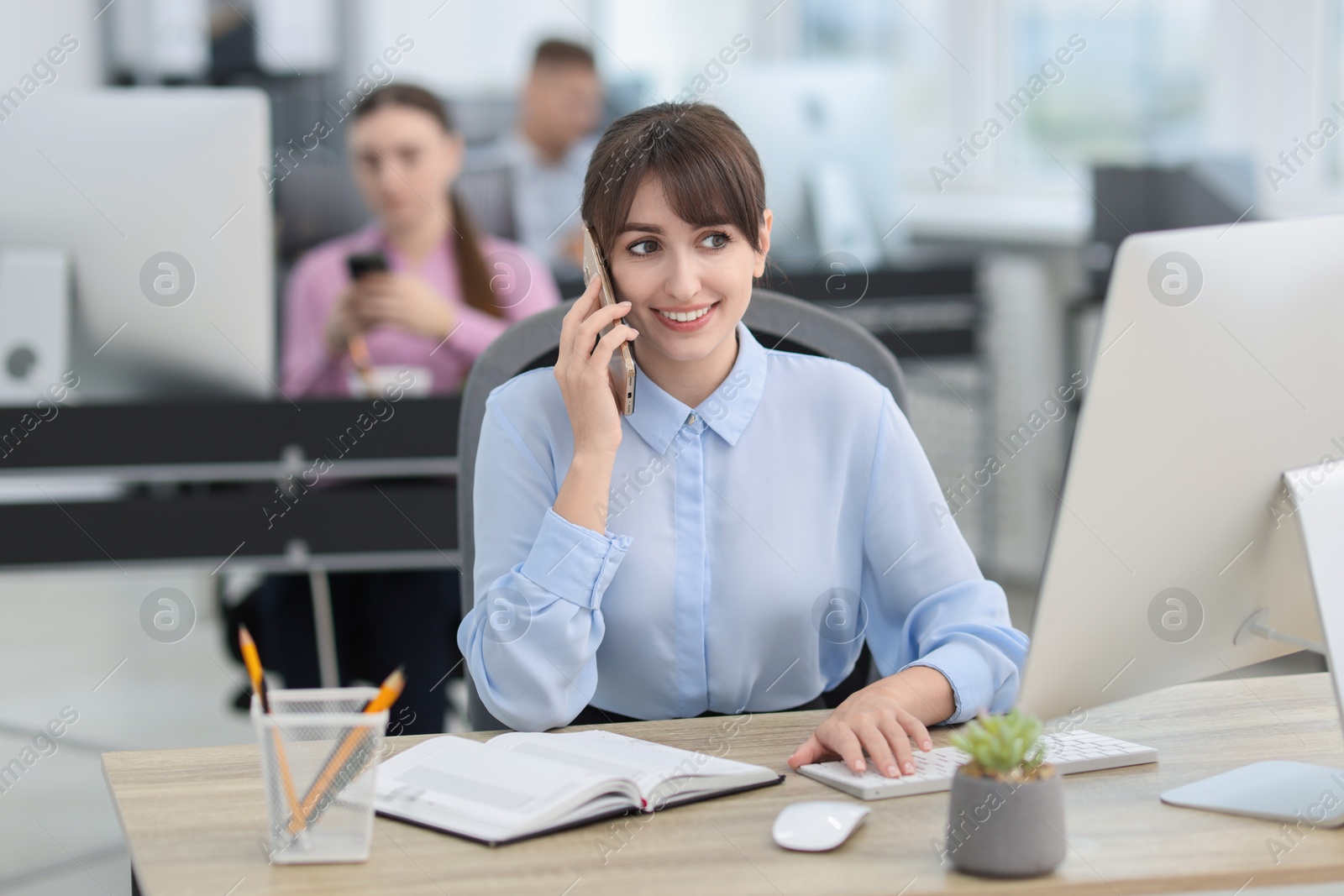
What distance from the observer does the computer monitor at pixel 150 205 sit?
1.97 metres

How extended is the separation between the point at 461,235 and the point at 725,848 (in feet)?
7.08

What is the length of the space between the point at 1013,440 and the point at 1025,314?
38 centimetres

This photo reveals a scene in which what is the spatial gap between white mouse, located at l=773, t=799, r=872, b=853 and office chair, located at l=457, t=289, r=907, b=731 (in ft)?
1.60

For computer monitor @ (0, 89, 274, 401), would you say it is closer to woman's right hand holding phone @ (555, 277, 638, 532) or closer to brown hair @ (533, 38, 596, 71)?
woman's right hand holding phone @ (555, 277, 638, 532)

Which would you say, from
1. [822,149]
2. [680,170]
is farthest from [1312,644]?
[822,149]

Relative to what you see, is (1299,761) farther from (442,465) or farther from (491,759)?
(442,465)

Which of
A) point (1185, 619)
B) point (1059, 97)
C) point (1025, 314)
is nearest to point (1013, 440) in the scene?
point (1025, 314)

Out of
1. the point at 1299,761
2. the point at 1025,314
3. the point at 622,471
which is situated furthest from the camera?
the point at 1025,314

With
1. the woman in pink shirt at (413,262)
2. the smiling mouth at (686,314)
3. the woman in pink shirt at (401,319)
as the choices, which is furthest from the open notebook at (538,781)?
the woman in pink shirt at (413,262)

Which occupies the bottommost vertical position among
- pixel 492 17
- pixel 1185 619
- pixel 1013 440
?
pixel 1013 440

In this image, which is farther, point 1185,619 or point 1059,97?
point 1059,97

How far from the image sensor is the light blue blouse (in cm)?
132

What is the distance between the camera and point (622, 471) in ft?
4.48

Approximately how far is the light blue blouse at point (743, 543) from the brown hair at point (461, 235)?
1.53 meters
